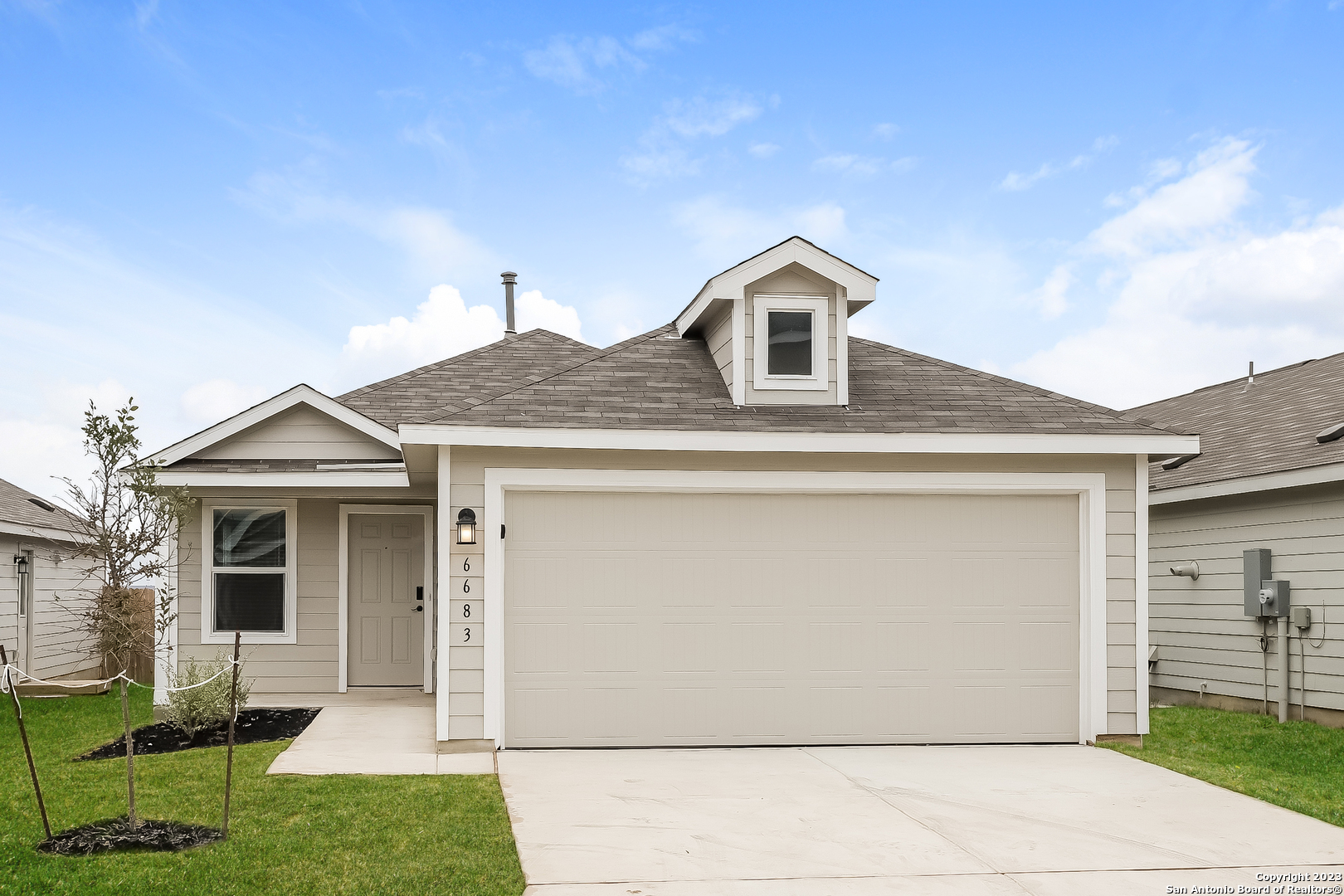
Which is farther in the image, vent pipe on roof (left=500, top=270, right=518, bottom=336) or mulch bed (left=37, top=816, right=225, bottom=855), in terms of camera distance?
vent pipe on roof (left=500, top=270, right=518, bottom=336)

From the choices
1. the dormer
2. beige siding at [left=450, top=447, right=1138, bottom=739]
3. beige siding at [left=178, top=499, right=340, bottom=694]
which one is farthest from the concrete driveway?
A: beige siding at [left=178, top=499, right=340, bottom=694]

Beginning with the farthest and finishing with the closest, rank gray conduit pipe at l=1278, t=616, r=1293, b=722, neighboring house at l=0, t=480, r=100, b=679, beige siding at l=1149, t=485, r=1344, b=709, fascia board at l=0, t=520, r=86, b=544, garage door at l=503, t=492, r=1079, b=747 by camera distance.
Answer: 1. neighboring house at l=0, t=480, r=100, b=679
2. fascia board at l=0, t=520, r=86, b=544
3. gray conduit pipe at l=1278, t=616, r=1293, b=722
4. beige siding at l=1149, t=485, r=1344, b=709
5. garage door at l=503, t=492, r=1079, b=747

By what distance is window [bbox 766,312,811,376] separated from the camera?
388 inches

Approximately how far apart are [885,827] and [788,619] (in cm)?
302

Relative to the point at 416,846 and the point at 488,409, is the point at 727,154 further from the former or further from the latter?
the point at 416,846

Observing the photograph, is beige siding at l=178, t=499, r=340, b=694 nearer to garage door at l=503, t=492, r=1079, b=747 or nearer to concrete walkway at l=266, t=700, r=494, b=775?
concrete walkway at l=266, t=700, r=494, b=775

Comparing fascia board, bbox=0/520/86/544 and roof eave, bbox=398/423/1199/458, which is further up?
roof eave, bbox=398/423/1199/458

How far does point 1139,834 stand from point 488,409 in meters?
5.66

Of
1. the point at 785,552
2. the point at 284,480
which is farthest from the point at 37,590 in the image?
the point at 785,552

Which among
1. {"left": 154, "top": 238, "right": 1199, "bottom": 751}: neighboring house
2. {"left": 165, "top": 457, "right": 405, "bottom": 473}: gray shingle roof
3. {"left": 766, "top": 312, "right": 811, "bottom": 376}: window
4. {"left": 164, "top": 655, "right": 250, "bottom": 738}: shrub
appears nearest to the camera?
{"left": 154, "top": 238, "right": 1199, "bottom": 751}: neighboring house

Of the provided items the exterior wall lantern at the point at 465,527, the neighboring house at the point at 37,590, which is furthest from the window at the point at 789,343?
the neighboring house at the point at 37,590

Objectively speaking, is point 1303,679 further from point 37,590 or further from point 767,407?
point 37,590

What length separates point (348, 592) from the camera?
41.2 ft

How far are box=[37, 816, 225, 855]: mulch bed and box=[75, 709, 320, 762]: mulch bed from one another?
2.84 meters
